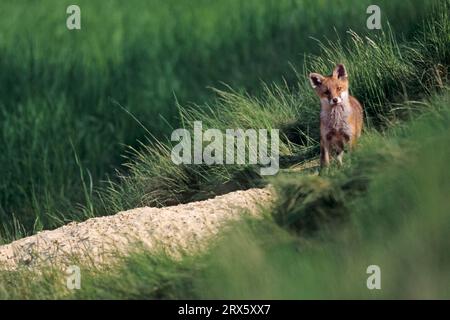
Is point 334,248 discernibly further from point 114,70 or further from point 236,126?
point 114,70

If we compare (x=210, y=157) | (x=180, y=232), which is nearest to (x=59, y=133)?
(x=210, y=157)

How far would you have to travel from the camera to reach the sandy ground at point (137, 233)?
7566 millimetres

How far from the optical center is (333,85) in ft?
26.9

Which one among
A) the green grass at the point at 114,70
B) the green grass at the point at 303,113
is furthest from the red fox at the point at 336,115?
the green grass at the point at 114,70

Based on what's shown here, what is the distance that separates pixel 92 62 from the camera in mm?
13594

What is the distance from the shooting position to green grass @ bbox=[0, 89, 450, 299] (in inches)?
255

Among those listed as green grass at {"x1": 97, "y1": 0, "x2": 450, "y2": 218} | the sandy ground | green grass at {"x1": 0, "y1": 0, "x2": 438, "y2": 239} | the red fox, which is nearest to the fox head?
the red fox

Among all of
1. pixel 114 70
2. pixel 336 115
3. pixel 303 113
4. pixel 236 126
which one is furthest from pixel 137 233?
pixel 114 70

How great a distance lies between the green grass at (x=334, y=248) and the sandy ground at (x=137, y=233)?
28 cm

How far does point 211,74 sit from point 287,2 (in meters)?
1.19

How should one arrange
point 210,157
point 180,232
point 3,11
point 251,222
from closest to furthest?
point 251,222, point 180,232, point 210,157, point 3,11

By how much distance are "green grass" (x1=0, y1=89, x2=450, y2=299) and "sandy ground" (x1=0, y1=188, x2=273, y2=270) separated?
278 mm

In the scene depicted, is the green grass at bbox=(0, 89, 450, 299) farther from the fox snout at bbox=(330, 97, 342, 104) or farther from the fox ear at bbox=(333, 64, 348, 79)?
the fox ear at bbox=(333, 64, 348, 79)
